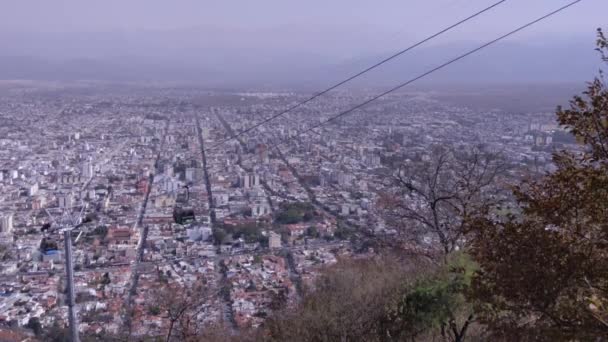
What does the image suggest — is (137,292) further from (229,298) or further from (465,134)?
(465,134)

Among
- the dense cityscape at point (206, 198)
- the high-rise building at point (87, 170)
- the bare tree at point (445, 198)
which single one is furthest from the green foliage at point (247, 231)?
the high-rise building at point (87, 170)

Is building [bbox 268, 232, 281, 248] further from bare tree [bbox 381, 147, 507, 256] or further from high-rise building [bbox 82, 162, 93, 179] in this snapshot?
high-rise building [bbox 82, 162, 93, 179]

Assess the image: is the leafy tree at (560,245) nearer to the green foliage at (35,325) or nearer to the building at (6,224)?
the green foliage at (35,325)

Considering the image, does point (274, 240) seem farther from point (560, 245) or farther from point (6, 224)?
point (560, 245)

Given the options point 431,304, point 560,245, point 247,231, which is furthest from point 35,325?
point 560,245

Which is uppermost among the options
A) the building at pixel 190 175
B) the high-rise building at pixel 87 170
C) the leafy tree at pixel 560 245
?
the leafy tree at pixel 560 245

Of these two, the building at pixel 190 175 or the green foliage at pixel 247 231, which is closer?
the green foliage at pixel 247 231
